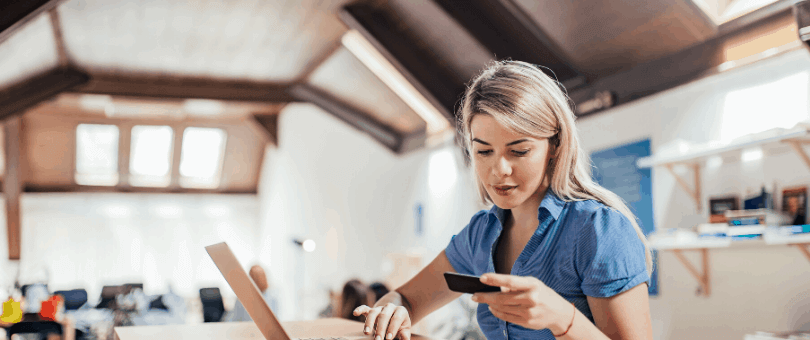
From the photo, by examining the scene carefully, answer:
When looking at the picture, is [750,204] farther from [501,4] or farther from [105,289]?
[105,289]

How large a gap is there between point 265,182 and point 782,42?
10.0 m

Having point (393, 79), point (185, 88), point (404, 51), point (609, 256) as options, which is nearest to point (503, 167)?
point (609, 256)

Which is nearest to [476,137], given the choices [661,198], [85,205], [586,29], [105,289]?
[661,198]

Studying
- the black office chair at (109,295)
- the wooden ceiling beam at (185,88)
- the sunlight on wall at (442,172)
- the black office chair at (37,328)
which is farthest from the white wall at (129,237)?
the sunlight on wall at (442,172)

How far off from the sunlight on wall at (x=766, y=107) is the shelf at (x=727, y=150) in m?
0.10

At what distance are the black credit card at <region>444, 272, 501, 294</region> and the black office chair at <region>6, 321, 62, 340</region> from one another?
6.37m

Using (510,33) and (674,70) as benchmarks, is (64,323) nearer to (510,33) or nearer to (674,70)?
(510,33)

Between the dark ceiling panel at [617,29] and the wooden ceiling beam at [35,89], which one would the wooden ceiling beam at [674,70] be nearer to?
the dark ceiling panel at [617,29]

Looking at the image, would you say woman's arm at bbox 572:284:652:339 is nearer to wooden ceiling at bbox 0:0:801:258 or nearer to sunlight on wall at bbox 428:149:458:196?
wooden ceiling at bbox 0:0:801:258

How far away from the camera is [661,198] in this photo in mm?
3984

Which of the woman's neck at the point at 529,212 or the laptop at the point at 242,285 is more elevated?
the woman's neck at the point at 529,212

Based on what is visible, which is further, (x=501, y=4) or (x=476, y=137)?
(x=501, y=4)

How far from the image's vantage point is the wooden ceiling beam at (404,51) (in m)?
6.12

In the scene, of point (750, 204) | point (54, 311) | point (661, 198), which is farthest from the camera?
point (54, 311)
